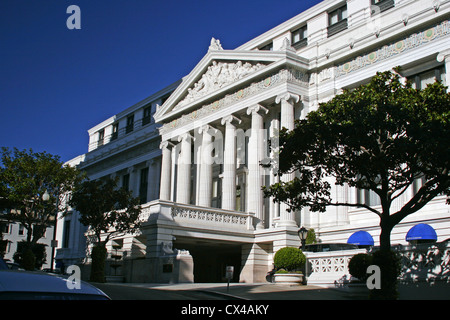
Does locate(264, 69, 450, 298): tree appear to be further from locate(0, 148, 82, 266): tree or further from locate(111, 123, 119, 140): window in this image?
locate(111, 123, 119, 140): window

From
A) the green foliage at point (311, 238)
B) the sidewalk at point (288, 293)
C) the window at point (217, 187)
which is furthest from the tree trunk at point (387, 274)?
the window at point (217, 187)

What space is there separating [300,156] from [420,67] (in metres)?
16.5

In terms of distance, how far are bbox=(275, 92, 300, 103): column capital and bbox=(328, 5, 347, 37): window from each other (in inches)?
279

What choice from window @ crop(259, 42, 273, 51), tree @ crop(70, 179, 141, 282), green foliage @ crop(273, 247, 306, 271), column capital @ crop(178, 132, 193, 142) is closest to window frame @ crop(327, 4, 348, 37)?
window @ crop(259, 42, 273, 51)

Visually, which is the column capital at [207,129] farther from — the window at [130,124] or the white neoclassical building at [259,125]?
the window at [130,124]

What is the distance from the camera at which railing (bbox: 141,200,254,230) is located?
31.2m

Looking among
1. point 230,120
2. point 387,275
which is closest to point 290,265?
point 387,275

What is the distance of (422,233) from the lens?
1019 inches

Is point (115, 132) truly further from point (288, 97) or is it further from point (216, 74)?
point (288, 97)

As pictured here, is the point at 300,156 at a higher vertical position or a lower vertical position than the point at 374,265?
higher

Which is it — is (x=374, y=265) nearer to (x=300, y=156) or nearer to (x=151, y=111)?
(x=300, y=156)

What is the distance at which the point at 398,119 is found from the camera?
53.9 feet

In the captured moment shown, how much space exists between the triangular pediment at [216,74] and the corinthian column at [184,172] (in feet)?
9.51
